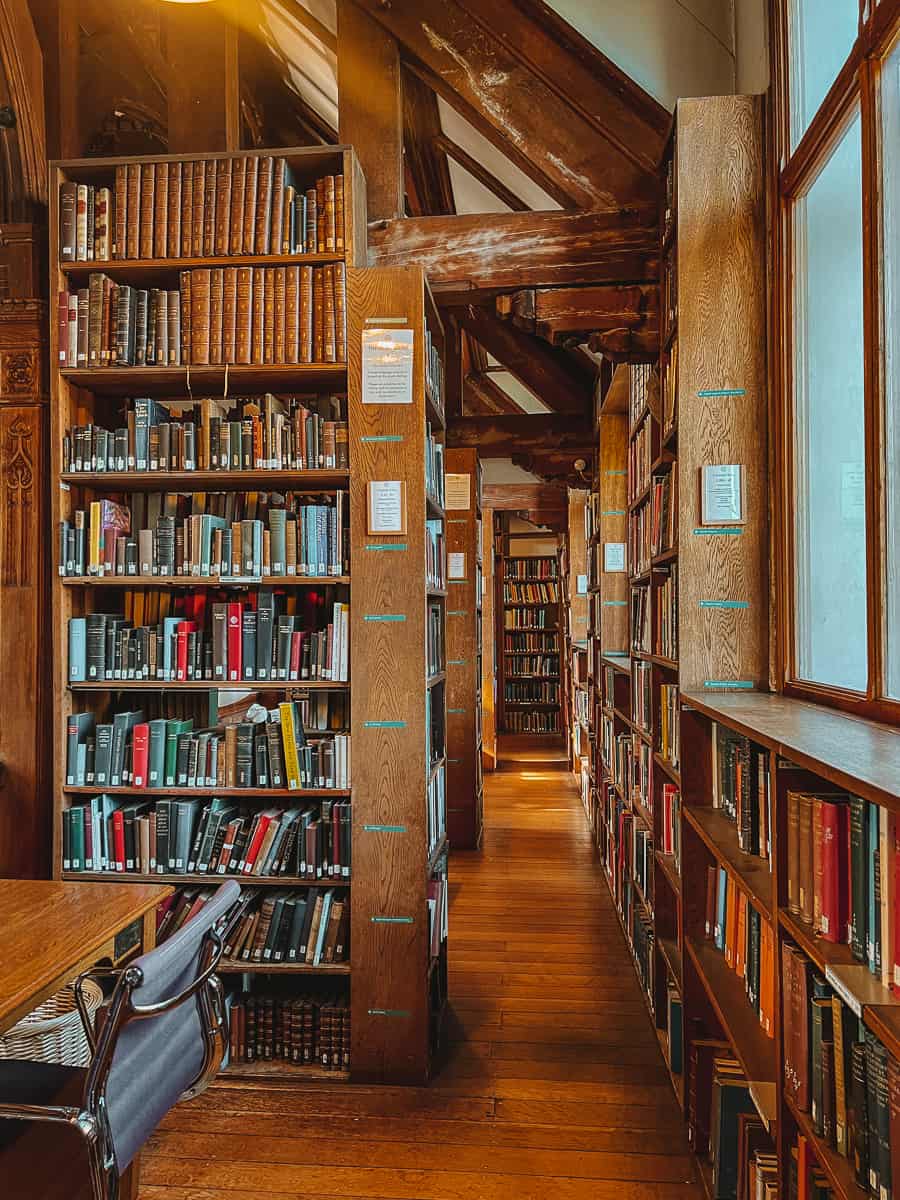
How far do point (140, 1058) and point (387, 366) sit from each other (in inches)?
80.5

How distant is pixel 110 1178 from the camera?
140cm

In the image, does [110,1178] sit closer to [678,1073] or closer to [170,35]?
[678,1073]

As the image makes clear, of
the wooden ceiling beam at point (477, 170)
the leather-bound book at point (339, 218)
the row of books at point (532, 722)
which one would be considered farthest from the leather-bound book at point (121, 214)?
the row of books at point (532, 722)

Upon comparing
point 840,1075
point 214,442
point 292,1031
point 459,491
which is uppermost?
point 459,491

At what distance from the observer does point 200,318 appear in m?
2.80

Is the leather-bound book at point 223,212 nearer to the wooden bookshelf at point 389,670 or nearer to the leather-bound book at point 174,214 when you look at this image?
the leather-bound book at point 174,214

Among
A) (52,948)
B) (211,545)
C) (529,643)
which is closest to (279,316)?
(211,545)

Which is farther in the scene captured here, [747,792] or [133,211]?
[133,211]

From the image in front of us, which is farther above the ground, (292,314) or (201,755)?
(292,314)

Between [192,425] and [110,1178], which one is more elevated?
[192,425]

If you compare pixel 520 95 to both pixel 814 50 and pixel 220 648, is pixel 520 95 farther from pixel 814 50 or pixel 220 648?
pixel 220 648

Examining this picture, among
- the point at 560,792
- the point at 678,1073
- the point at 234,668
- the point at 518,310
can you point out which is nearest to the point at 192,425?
the point at 234,668

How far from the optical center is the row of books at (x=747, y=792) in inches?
71.8

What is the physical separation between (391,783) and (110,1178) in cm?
143
